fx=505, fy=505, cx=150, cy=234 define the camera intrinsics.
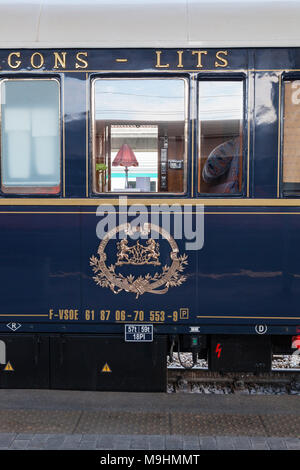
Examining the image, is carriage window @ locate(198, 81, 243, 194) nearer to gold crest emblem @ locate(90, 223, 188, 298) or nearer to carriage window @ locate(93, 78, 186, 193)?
carriage window @ locate(93, 78, 186, 193)

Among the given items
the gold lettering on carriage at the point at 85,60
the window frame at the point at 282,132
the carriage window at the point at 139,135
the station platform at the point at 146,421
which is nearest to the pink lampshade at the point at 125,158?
the carriage window at the point at 139,135

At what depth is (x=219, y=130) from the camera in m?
4.57

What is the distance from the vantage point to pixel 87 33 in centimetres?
455

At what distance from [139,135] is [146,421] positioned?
8.62ft

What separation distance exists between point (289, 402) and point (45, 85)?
12.8 ft

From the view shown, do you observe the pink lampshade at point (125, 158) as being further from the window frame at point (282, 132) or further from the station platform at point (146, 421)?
the station platform at point (146, 421)

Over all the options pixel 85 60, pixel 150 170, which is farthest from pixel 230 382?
pixel 85 60

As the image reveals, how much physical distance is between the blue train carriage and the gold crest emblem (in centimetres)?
1

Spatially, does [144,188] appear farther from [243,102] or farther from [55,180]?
[243,102]

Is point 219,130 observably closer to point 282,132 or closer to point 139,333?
point 282,132

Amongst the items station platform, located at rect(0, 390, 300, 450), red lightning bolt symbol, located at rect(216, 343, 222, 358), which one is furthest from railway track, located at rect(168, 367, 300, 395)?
red lightning bolt symbol, located at rect(216, 343, 222, 358)

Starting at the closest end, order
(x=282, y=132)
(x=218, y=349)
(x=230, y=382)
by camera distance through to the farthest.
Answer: (x=282, y=132) < (x=218, y=349) < (x=230, y=382)

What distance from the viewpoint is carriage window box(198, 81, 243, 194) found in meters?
4.56

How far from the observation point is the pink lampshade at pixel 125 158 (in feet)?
15.2
